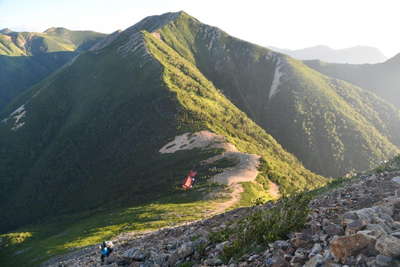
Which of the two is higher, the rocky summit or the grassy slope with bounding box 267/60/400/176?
the rocky summit

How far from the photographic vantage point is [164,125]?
86375mm

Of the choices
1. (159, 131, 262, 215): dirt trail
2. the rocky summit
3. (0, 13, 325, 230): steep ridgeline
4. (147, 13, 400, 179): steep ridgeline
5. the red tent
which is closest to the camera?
the rocky summit

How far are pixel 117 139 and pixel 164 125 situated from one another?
22132mm

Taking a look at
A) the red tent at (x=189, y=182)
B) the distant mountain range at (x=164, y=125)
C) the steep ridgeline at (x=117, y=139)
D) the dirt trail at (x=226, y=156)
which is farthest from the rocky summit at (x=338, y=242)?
the distant mountain range at (x=164, y=125)

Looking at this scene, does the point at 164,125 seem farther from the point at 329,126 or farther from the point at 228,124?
the point at 329,126

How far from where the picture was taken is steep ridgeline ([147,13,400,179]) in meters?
121

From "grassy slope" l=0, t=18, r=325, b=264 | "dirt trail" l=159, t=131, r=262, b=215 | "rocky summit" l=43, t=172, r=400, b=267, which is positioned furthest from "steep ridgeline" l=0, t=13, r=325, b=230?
"rocky summit" l=43, t=172, r=400, b=267

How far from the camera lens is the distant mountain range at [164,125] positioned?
80.1 metres

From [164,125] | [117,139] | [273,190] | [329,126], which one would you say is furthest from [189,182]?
[329,126]

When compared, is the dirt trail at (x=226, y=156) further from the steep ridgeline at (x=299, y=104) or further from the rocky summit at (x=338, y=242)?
the steep ridgeline at (x=299, y=104)

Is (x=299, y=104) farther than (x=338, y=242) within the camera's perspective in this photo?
Yes

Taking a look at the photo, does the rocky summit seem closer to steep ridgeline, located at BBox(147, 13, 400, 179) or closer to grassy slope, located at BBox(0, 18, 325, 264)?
grassy slope, located at BBox(0, 18, 325, 264)

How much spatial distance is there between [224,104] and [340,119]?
5522cm

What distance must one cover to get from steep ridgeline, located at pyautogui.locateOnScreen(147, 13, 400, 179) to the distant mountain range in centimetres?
61
